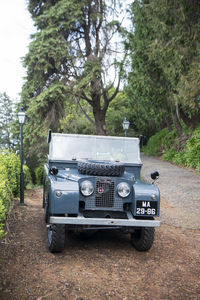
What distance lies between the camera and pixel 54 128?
1862cm

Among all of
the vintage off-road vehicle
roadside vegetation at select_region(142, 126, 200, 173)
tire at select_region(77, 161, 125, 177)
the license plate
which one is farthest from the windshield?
roadside vegetation at select_region(142, 126, 200, 173)

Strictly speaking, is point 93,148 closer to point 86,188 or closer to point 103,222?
point 86,188

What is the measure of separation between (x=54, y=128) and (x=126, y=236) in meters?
13.1

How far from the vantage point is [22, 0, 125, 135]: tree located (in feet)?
57.5

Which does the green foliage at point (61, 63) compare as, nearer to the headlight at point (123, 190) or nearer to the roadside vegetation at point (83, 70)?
the roadside vegetation at point (83, 70)

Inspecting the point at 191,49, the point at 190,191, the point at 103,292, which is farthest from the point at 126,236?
the point at 191,49

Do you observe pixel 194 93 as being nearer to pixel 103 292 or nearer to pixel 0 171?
pixel 0 171

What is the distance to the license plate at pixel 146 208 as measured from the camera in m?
4.90

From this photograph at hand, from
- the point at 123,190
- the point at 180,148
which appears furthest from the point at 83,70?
the point at 123,190

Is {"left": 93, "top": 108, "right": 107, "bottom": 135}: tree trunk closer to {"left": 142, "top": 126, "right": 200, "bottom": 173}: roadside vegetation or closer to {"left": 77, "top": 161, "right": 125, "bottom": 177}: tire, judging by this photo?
{"left": 142, "top": 126, "right": 200, "bottom": 173}: roadside vegetation

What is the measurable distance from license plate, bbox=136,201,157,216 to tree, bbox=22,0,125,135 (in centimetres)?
1302

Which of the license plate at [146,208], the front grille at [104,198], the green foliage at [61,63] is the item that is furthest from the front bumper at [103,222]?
the green foliage at [61,63]

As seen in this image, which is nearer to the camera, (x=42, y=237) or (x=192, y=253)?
(x=192, y=253)

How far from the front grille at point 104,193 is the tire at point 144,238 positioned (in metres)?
0.70
